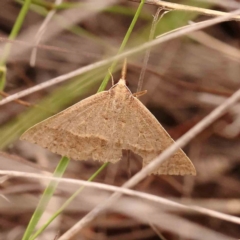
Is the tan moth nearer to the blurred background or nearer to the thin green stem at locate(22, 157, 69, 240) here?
the thin green stem at locate(22, 157, 69, 240)

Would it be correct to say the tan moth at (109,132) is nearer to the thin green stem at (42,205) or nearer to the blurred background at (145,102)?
the thin green stem at (42,205)

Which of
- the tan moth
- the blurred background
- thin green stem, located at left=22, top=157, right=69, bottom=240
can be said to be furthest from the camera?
the blurred background

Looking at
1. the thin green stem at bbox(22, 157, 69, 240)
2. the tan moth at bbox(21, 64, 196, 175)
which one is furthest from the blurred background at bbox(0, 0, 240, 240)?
the thin green stem at bbox(22, 157, 69, 240)

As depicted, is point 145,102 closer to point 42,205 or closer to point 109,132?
point 109,132

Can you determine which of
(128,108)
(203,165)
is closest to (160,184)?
(203,165)

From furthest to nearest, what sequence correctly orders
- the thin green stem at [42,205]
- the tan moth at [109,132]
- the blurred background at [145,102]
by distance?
1. the blurred background at [145,102]
2. the tan moth at [109,132]
3. the thin green stem at [42,205]

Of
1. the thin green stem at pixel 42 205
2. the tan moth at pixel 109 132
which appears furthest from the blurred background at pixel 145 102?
the thin green stem at pixel 42 205
